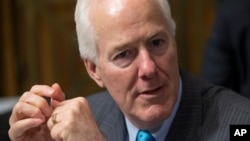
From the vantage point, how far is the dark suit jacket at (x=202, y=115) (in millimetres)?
1779

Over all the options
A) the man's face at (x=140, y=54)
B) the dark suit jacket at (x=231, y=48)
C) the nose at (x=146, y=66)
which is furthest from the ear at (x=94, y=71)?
the dark suit jacket at (x=231, y=48)

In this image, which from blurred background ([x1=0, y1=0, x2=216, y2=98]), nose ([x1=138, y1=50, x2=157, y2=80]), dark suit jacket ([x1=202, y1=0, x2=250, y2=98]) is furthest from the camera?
blurred background ([x1=0, y1=0, x2=216, y2=98])

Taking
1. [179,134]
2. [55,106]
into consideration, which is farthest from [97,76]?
[179,134]

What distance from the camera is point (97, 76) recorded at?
195cm

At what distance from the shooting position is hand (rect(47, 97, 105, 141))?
172 cm

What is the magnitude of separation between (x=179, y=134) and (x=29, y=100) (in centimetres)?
50

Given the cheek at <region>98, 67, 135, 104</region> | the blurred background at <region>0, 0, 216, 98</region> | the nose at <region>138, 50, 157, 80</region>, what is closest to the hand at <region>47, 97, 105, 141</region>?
the cheek at <region>98, 67, 135, 104</region>

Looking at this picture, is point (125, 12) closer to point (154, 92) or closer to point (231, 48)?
point (154, 92)

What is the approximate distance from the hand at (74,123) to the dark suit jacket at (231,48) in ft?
3.51

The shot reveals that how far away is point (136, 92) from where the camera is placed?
1766 mm

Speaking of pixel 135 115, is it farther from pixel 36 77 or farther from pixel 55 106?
pixel 36 77

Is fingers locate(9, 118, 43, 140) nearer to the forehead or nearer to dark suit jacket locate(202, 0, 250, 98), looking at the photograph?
the forehead

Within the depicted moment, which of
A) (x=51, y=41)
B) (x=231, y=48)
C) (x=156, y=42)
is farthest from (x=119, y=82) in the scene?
(x=51, y=41)

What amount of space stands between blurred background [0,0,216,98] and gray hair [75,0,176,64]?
2616mm
